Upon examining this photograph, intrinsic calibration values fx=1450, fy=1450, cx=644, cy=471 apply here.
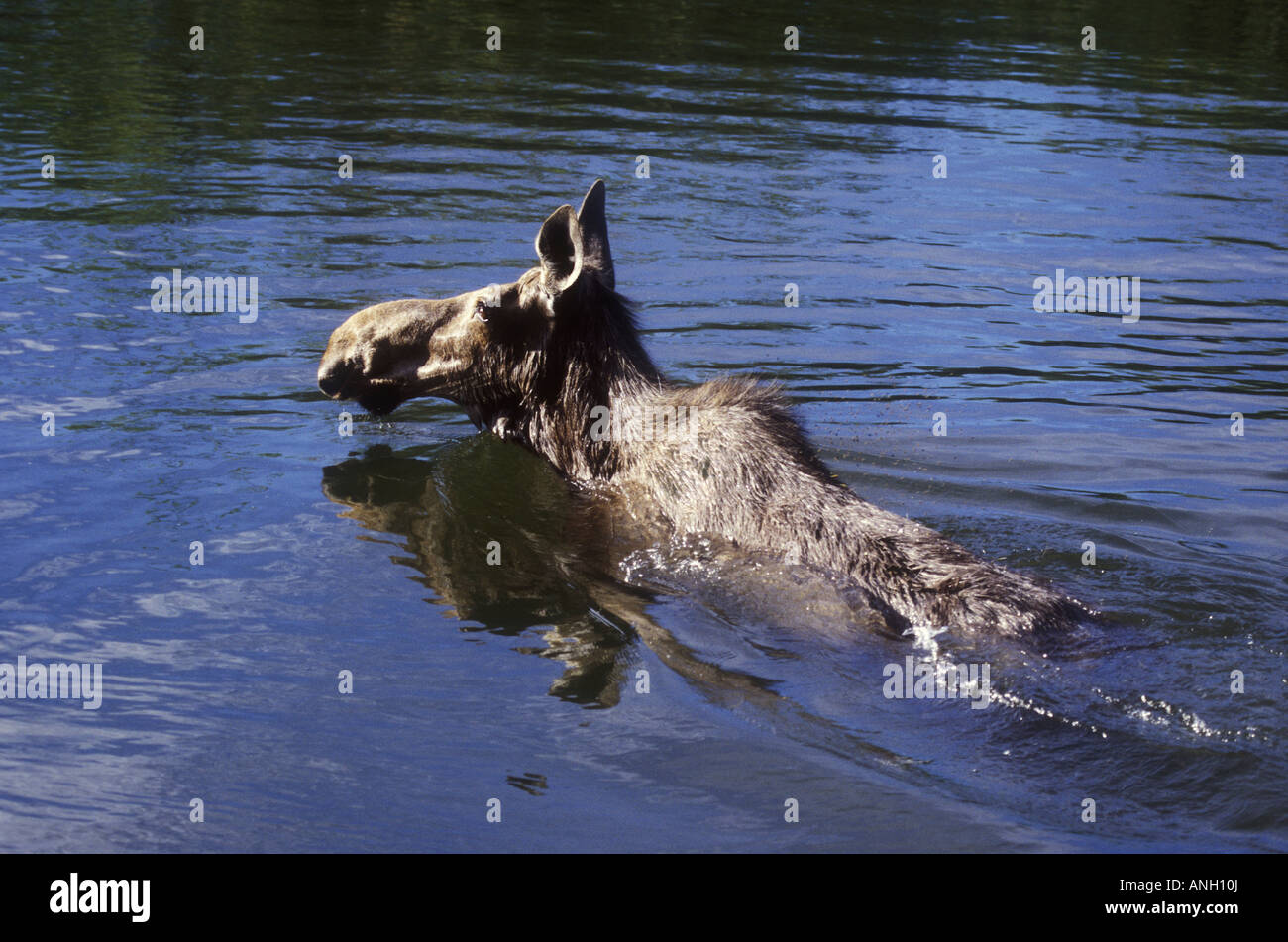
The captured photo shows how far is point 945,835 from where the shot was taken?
548cm

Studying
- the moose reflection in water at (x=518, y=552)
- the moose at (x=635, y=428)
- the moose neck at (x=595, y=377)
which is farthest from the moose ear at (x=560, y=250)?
the moose reflection in water at (x=518, y=552)

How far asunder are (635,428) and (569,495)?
24.8 inches

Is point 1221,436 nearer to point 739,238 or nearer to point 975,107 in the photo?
point 739,238

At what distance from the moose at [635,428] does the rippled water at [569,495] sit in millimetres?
218

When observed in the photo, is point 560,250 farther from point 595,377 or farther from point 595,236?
point 595,377

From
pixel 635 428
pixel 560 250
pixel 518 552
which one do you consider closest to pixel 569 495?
pixel 518 552

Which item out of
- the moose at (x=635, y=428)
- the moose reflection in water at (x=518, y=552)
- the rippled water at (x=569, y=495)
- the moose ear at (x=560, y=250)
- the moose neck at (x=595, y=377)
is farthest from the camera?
the moose neck at (x=595, y=377)

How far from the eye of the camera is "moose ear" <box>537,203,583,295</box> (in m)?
7.97

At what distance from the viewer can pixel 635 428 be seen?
809 cm

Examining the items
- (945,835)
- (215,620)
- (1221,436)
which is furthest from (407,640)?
(1221,436)

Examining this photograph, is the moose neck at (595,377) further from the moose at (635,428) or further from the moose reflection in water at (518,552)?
the moose reflection in water at (518,552)

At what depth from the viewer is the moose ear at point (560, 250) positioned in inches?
314

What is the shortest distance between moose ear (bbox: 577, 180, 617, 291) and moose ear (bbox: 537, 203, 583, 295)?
0.07 m

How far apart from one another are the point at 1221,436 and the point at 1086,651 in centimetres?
447
